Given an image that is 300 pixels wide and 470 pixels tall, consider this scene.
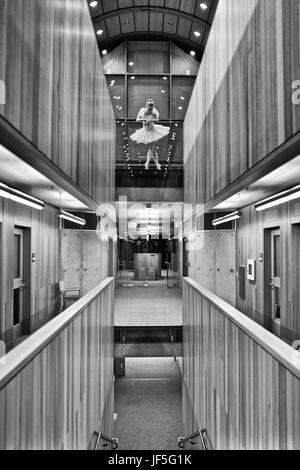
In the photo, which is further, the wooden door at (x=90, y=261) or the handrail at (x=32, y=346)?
the wooden door at (x=90, y=261)

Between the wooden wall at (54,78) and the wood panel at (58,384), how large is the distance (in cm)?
145

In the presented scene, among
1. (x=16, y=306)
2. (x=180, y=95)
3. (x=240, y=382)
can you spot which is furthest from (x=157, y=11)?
(x=240, y=382)

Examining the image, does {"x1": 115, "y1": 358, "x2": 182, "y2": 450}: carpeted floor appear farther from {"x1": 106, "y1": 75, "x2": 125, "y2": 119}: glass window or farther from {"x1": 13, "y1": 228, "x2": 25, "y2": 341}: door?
{"x1": 106, "y1": 75, "x2": 125, "y2": 119}: glass window

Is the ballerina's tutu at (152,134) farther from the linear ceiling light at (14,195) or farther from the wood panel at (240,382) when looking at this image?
the linear ceiling light at (14,195)

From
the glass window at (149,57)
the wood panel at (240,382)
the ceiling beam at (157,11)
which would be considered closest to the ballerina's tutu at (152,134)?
the glass window at (149,57)

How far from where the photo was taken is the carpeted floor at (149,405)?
6578 mm

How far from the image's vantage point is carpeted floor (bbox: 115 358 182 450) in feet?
21.6

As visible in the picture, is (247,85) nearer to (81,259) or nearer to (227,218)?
(227,218)

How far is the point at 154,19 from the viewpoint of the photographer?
1060cm

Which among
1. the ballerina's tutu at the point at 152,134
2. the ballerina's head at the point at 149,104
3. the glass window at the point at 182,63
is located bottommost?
the ballerina's tutu at the point at 152,134

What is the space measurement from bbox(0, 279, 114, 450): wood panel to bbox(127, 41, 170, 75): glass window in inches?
359

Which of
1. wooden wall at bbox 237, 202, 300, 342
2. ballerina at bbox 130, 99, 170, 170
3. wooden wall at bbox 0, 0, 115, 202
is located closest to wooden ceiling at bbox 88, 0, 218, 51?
ballerina at bbox 130, 99, 170, 170

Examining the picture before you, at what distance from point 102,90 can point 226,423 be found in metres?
5.50

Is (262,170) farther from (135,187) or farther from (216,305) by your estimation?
(135,187)
